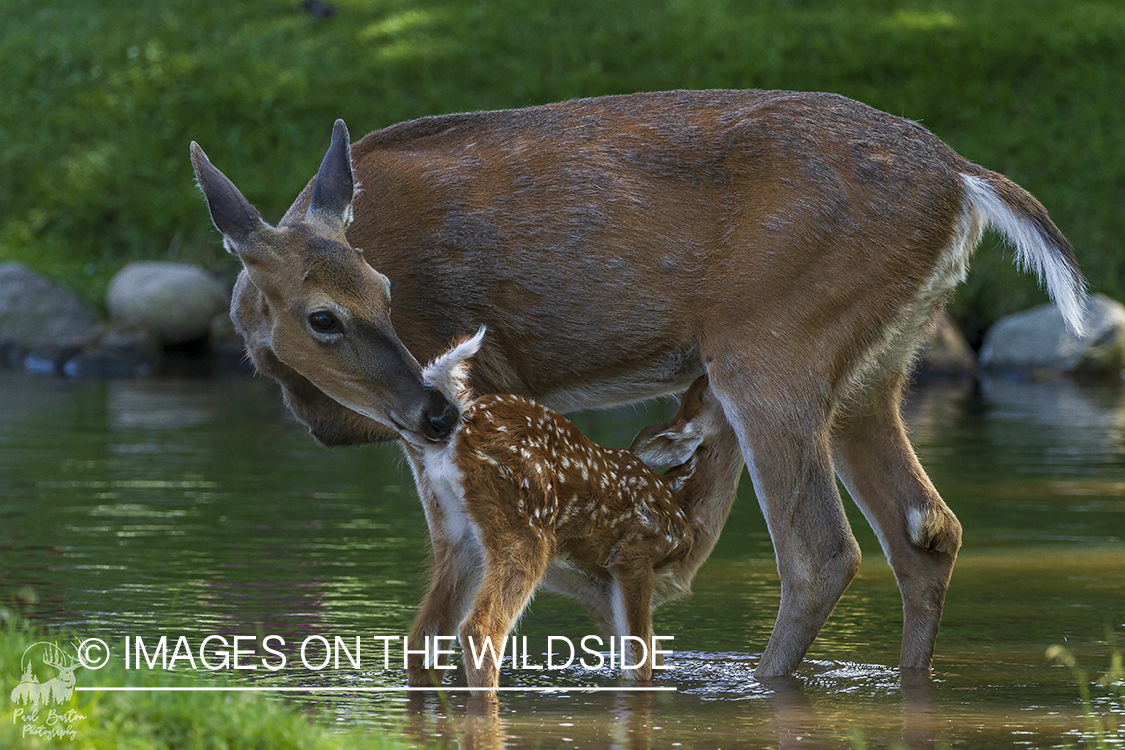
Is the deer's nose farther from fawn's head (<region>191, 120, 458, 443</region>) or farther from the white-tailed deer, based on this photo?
the white-tailed deer

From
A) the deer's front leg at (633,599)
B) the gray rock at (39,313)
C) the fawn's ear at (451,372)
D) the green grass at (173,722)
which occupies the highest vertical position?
the gray rock at (39,313)

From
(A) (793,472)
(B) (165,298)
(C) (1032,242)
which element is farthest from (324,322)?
(B) (165,298)

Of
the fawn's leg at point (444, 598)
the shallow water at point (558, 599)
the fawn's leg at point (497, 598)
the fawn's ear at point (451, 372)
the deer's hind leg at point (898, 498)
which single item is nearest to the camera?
the shallow water at point (558, 599)

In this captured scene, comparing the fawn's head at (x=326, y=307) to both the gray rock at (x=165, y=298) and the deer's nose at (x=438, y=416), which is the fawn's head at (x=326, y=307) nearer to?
the deer's nose at (x=438, y=416)

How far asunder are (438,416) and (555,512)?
55 centimetres

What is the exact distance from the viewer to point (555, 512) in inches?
233

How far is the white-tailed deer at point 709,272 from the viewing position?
6211 millimetres

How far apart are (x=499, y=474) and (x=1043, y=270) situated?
2374 mm

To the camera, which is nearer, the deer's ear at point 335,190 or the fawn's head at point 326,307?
the fawn's head at point 326,307

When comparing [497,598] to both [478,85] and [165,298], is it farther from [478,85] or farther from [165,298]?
[478,85]

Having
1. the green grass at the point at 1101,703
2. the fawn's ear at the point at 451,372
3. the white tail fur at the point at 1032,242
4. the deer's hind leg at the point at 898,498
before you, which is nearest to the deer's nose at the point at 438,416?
the fawn's ear at the point at 451,372

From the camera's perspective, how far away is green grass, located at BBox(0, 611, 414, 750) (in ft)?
12.9

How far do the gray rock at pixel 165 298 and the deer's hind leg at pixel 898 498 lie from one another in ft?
45.3

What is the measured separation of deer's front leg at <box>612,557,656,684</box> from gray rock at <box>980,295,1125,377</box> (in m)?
13.7
